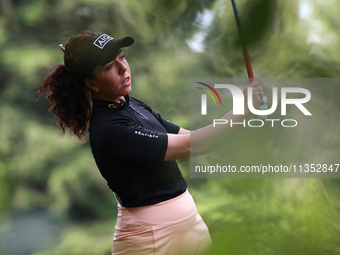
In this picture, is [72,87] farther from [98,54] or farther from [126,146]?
[126,146]

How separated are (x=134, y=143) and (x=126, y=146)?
3 centimetres

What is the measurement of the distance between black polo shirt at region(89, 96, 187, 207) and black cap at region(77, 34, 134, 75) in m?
0.12

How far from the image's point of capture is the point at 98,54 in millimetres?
1002

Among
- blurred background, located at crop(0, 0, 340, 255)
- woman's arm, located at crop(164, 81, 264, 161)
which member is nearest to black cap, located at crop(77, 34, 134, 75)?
woman's arm, located at crop(164, 81, 264, 161)

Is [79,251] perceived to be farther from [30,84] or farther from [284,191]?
[284,191]

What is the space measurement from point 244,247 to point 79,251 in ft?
8.89

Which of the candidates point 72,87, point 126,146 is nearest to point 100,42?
point 72,87

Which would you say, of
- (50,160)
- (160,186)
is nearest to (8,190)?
(50,160)

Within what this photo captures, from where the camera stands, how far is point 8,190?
2.83 metres

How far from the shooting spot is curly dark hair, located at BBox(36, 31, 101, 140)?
39.9 inches

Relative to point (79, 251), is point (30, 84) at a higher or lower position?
higher

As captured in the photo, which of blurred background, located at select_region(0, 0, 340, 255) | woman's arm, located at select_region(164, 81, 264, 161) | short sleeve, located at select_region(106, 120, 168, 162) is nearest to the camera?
woman's arm, located at select_region(164, 81, 264, 161)

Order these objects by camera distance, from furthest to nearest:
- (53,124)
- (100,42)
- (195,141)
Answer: (53,124) → (100,42) → (195,141)

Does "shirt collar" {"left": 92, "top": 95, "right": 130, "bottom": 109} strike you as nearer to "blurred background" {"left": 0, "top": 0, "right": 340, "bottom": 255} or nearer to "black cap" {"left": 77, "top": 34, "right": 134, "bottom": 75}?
"black cap" {"left": 77, "top": 34, "right": 134, "bottom": 75}
